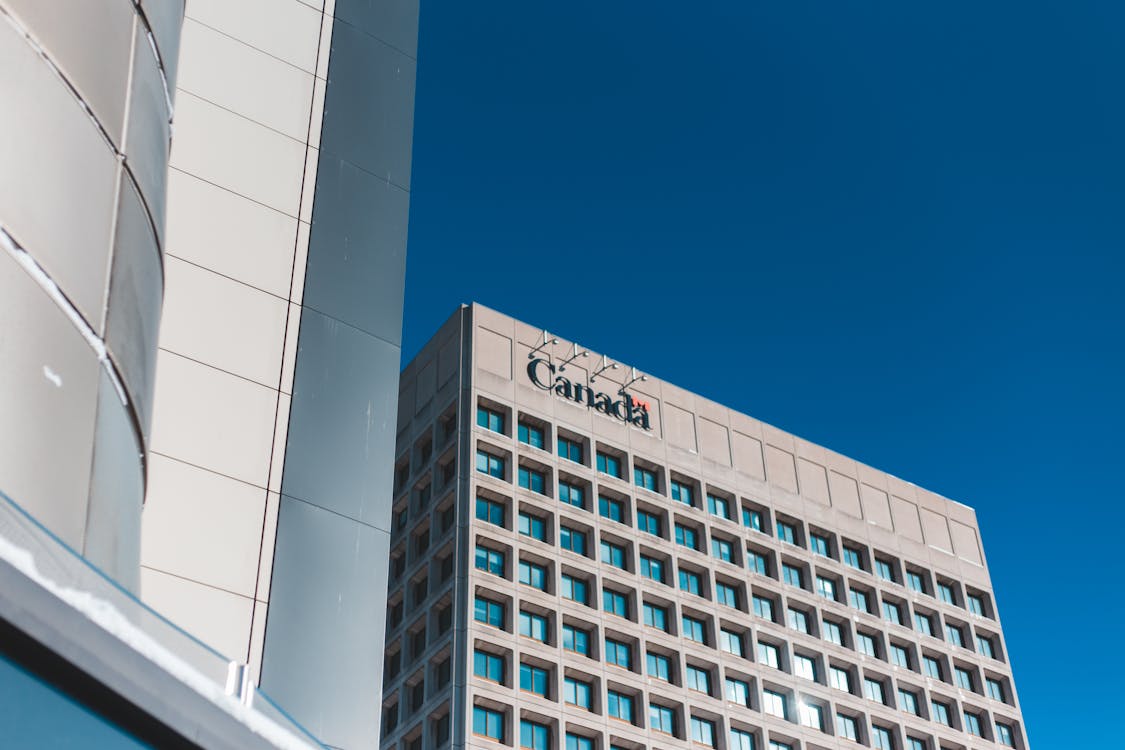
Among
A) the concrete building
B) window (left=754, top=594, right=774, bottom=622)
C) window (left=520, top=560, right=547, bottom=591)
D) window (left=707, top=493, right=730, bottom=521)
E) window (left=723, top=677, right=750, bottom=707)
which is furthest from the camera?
window (left=707, top=493, right=730, bottom=521)

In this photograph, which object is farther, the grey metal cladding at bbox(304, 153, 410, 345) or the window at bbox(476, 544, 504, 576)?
the window at bbox(476, 544, 504, 576)

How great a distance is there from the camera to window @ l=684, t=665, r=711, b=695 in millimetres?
74375

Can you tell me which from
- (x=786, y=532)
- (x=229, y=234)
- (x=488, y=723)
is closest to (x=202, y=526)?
(x=229, y=234)

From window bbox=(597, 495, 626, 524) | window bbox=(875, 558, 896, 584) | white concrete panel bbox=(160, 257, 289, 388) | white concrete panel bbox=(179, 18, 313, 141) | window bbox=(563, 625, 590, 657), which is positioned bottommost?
white concrete panel bbox=(160, 257, 289, 388)

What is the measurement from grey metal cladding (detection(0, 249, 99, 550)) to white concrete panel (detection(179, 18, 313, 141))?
909 centimetres

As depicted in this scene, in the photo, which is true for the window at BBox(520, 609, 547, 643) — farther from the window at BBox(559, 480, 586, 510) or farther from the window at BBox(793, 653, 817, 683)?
the window at BBox(793, 653, 817, 683)

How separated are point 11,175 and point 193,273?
25.5ft

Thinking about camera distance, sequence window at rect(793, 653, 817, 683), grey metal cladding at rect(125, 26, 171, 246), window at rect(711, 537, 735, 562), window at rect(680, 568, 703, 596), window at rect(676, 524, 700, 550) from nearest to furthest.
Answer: grey metal cladding at rect(125, 26, 171, 246) → window at rect(680, 568, 703, 596) → window at rect(793, 653, 817, 683) → window at rect(676, 524, 700, 550) → window at rect(711, 537, 735, 562)

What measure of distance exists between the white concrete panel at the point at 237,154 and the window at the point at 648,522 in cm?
6410

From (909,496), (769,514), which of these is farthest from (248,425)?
(909,496)

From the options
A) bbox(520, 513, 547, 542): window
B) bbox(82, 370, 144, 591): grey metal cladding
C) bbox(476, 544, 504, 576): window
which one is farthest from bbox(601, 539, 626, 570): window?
bbox(82, 370, 144, 591): grey metal cladding

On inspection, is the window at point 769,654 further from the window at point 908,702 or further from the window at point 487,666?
the window at point 487,666

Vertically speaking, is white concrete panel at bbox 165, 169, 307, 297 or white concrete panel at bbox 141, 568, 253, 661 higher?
white concrete panel at bbox 165, 169, 307, 297

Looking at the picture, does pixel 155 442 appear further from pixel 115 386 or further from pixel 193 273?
pixel 115 386
